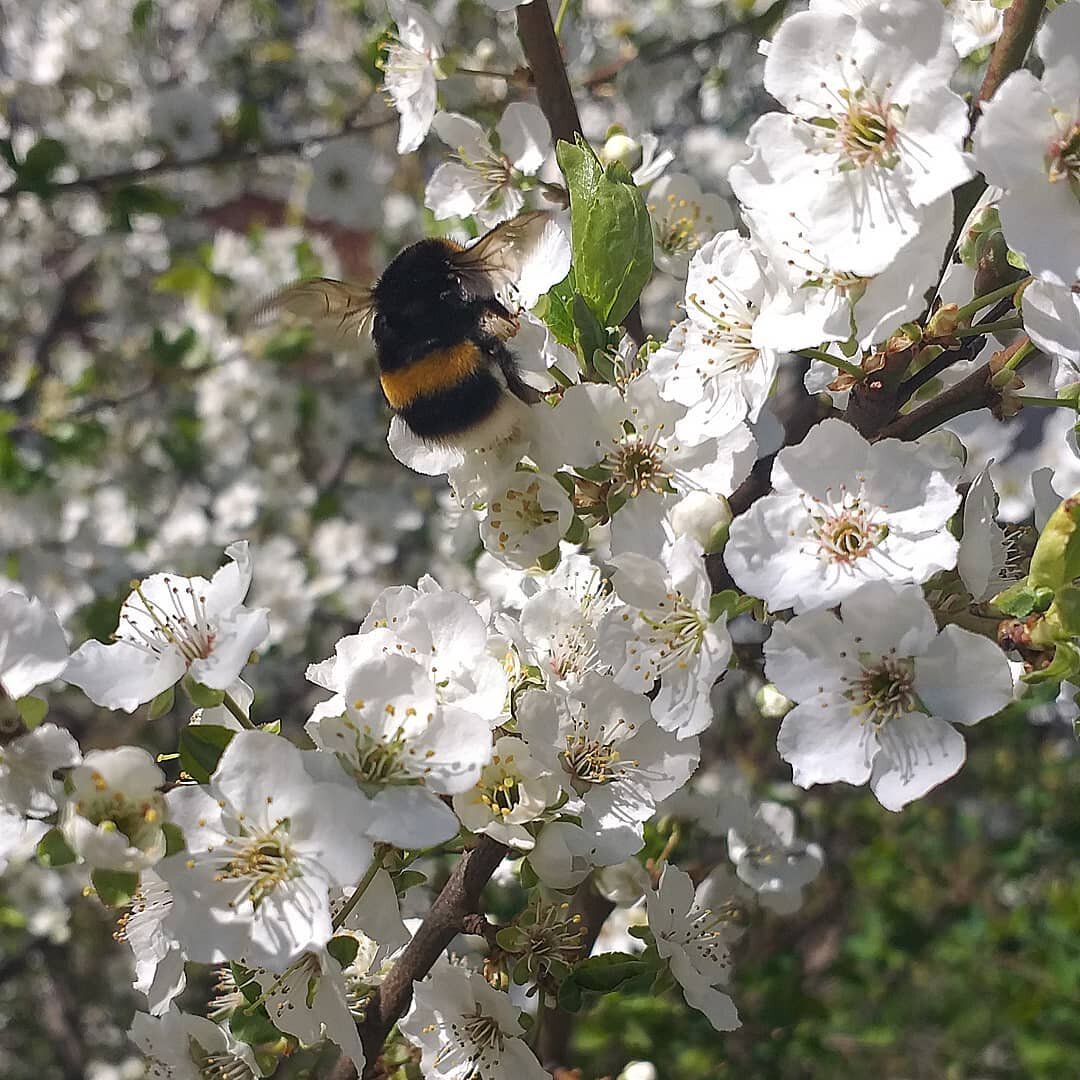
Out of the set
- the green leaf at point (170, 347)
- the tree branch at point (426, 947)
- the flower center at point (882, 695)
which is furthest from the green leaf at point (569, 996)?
the green leaf at point (170, 347)

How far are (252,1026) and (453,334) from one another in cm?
93

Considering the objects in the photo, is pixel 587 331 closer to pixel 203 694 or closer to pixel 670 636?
pixel 670 636

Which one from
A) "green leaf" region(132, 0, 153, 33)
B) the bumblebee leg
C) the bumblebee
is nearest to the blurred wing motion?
the bumblebee

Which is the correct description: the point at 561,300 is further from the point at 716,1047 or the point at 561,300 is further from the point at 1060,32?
the point at 716,1047

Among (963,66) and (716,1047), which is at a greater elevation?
(963,66)

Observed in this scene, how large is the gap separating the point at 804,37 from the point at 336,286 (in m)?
0.77

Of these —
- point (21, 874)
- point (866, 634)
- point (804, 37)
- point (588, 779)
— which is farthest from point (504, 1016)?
point (21, 874)

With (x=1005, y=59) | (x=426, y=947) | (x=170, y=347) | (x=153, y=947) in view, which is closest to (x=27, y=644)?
(x=153, y=947)

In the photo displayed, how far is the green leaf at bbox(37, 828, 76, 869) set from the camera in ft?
3.81

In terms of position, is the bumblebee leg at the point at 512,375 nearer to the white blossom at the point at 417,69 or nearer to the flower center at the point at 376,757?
the flower center at the point at 376,757

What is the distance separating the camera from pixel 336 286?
169cm

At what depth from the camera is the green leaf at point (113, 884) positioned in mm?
1104

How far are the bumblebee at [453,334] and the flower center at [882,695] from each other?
0.54 m

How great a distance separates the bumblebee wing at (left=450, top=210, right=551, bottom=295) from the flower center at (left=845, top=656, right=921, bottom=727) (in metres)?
0.71
